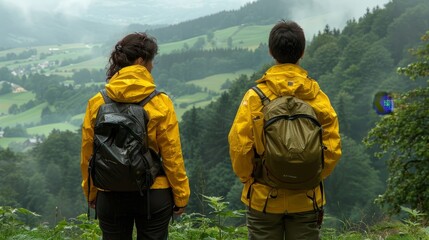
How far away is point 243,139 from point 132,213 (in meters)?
0.79

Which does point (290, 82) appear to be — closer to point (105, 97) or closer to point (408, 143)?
point (105, 97)

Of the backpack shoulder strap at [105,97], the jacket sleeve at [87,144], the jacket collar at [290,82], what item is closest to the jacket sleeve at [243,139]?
the jacket collar at [290,82]

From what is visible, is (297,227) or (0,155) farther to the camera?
(0,155)

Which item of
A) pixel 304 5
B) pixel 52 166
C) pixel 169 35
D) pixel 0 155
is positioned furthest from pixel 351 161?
pixel 304 5

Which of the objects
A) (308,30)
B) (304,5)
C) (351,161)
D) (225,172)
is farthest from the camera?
(304,5)

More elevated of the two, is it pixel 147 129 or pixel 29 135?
pixel 147 129

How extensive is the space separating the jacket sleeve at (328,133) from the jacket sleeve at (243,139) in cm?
38

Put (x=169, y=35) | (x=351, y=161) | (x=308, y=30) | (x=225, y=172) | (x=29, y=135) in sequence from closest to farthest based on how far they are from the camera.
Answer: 1. (x=351, y=161)
2. (x=225, y=172)
3. (x=29, y=135)
4. (x=308, y=30)
5. (x=169, y=35)

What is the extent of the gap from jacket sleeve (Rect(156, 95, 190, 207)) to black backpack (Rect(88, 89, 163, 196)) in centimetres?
10

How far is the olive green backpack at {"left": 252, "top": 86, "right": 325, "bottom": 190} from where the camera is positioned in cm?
311

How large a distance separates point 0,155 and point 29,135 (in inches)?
1682

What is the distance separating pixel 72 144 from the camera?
6975 cm

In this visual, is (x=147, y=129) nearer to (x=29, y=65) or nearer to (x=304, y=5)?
(x=29, y=65)

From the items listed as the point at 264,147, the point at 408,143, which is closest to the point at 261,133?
the point at 264,147
